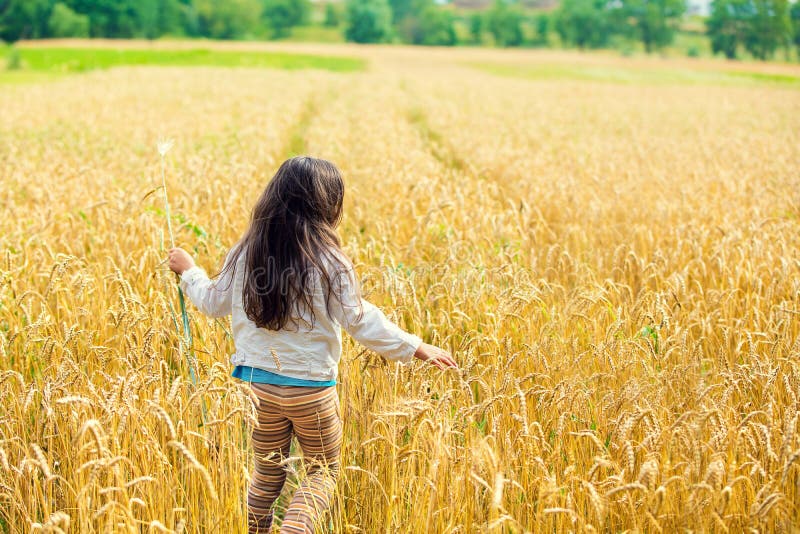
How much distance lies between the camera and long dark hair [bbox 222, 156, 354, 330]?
8.71 feet

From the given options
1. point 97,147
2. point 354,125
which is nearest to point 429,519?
point 97,147

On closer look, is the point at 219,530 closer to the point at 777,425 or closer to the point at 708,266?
the point at 777,425

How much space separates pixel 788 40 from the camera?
101m

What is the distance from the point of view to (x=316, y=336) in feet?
9.04

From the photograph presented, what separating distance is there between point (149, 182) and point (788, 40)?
115 m

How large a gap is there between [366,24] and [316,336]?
399 ft

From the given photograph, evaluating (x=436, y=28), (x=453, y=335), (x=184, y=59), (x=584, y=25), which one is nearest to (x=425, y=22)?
(x=436, y=28)

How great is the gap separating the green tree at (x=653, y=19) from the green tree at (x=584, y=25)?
366cm

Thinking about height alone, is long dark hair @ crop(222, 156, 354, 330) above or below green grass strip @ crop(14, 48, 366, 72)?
below

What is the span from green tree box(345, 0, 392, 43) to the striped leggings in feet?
397

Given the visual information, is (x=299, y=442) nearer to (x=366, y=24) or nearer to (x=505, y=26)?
(x=366, y=24)

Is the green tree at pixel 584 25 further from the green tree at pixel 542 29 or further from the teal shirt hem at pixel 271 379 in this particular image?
the teal shirt hem at pixel 271 379

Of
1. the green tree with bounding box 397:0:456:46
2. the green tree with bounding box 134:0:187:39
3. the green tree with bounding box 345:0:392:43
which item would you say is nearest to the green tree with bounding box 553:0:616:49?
the green tree with bounding box 397:0:456:46

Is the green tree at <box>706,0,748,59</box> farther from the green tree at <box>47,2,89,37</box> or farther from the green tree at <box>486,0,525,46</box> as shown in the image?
the green tree at <box>47,2,89,37</box>
